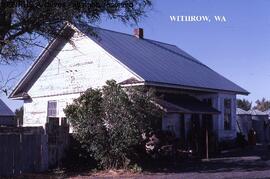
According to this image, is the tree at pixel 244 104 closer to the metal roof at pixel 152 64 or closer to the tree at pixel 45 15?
the metal roof at pixel 152 64

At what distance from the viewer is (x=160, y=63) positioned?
2620cm

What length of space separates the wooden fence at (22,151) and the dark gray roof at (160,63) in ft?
19.7

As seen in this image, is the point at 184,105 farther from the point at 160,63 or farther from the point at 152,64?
the point at 160,63

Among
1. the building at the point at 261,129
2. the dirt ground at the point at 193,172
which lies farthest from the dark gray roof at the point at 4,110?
the dirt ground at the point at 193,172

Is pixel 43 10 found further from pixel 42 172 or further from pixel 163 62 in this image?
pixel 163 62

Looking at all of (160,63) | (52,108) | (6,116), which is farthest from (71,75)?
(6,116)

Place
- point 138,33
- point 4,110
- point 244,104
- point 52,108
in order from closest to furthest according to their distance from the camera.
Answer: point 52,108 → point 138,33 → point 4,110 → point 244,104

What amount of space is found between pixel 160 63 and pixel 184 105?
Answer: 368 cm

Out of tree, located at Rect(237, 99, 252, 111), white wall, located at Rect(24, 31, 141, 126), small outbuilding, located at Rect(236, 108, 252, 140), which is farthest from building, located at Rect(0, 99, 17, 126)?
tree, located at Rect(237, 99, 252, 111)

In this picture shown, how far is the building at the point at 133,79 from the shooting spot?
77.0 feet

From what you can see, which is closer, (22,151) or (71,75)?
(22,151)

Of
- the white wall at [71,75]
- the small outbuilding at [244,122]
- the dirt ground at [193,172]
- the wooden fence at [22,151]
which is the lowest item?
the dirt ground at [193,172]

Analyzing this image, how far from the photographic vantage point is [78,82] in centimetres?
2578

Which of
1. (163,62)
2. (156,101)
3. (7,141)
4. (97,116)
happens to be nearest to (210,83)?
(163,62)
